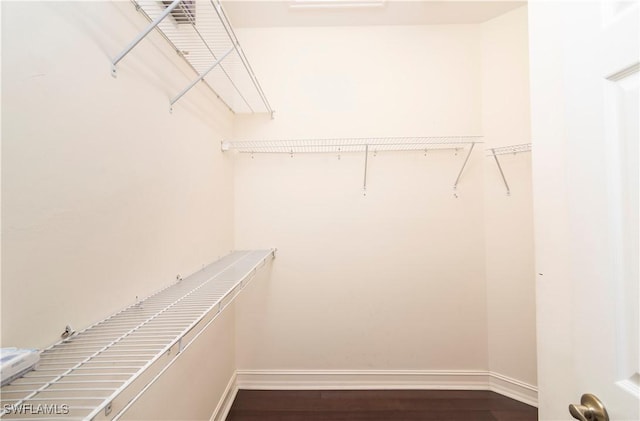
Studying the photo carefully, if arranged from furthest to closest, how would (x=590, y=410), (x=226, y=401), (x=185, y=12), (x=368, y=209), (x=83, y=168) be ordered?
1. (x=368, y=209)
2. (x=226, y=401)
3. (x=185, y=12)
4. (x=83, y=168)
5. (x=590, y=410)

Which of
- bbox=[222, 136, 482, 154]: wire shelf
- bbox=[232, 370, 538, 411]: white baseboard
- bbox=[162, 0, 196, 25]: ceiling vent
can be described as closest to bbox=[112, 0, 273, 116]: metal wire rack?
bbox=[162, 0, 196, 25]: ceiling vent

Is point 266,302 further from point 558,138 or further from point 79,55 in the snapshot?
point 558,138

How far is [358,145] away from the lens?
1794mm

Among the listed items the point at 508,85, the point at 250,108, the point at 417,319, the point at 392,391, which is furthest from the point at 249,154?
the point at 392,391

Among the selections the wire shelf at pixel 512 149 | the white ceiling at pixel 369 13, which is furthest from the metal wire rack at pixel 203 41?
the wire shelf at pixel 512 149

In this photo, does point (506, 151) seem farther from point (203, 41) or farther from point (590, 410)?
point (203, 41)

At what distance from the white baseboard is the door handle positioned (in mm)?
1495

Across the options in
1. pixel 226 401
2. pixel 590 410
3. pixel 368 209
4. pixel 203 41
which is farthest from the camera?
pixel 368 209

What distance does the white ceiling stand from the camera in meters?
1.63

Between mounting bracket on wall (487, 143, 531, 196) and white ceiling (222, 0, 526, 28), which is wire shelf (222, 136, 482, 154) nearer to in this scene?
mounting bracket on wall (487, 143, 531, 196)

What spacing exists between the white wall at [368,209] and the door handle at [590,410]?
130cm

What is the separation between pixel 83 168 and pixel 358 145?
60.6 inches

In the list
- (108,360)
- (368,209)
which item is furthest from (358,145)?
(108,360)

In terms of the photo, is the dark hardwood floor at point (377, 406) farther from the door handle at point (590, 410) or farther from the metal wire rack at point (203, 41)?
the metal wire rack at point (203, 41)
